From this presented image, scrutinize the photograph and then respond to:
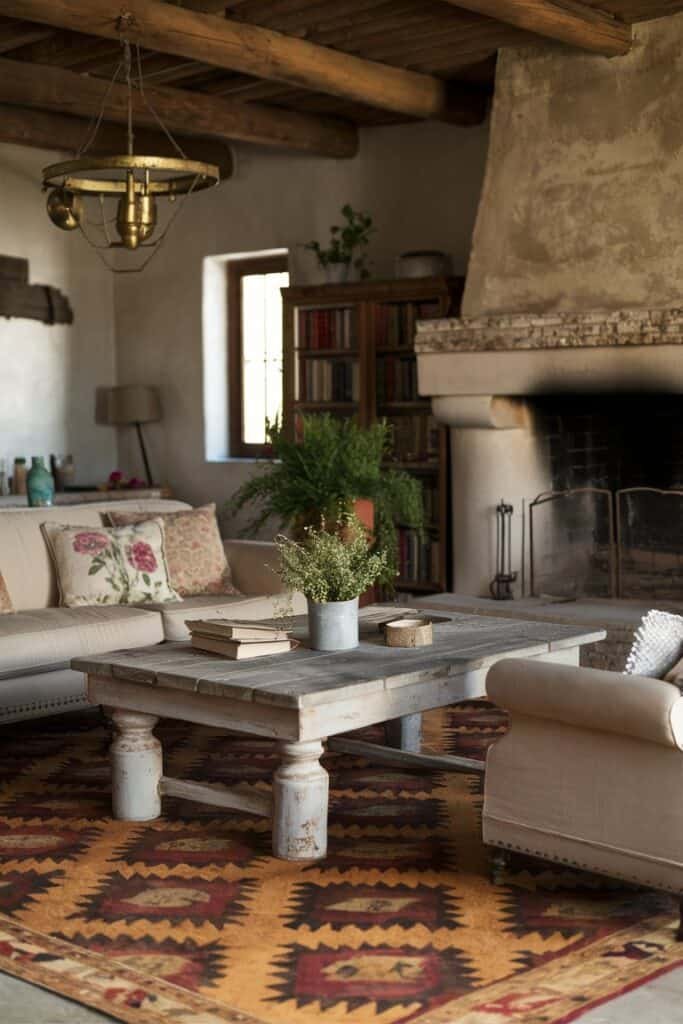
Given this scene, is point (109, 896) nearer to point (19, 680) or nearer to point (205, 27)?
point (19, 680)

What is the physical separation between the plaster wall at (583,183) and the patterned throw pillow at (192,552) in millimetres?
1680

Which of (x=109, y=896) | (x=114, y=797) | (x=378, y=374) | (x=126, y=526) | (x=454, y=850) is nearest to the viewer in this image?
(x=109, y=896)

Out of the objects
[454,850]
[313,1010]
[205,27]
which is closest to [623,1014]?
[313,1010]

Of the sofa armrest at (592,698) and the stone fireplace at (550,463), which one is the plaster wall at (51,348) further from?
the sofa armrest at (592,698)

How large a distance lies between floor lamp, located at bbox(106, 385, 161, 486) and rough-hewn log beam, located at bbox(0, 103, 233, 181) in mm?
1406

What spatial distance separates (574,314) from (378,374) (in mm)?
1635

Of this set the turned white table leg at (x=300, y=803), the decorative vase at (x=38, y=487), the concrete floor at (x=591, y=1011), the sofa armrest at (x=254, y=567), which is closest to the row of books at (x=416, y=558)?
the sofa armrest at (x=254, y=567)

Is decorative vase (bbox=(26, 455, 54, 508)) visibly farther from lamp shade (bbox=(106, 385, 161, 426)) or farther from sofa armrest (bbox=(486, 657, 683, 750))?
sofa armrest (bbox=(486, 657, 683, 750))

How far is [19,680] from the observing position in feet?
15.9

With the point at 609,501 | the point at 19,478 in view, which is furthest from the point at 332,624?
the point at 19,478

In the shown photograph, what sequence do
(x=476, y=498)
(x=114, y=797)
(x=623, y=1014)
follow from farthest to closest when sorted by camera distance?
(x=476, y=498)
(x=114, y=797)
(x=623, y=1014)

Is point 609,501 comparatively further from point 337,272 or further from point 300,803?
point 300,803

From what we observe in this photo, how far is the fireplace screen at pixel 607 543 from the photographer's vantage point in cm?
658

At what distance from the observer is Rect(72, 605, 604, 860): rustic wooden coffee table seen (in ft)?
12.0
